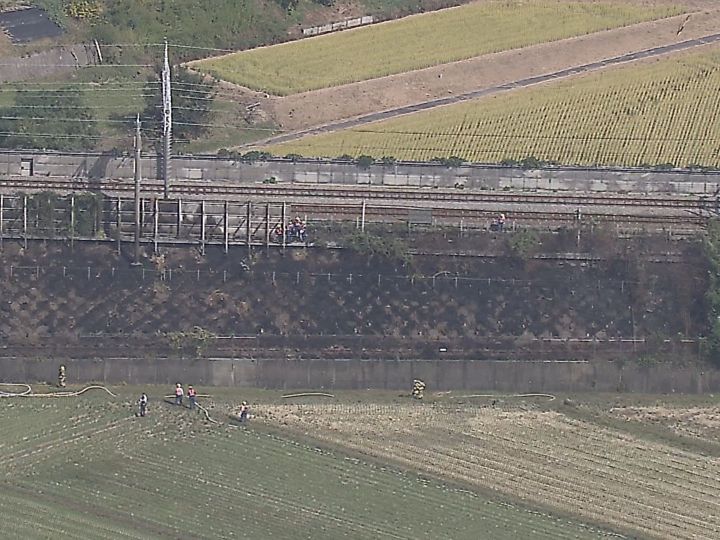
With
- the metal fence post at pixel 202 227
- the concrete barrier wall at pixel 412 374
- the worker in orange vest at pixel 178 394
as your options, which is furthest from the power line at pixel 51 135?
the worker in orange vest at pixel 178 394

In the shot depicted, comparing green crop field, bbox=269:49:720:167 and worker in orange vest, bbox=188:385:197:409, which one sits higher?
green crop field, bbox=269:49:720:167

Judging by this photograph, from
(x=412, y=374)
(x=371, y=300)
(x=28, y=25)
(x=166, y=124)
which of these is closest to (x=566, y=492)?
(x=412, y=374)

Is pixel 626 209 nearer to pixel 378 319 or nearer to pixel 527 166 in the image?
pixel 527 166

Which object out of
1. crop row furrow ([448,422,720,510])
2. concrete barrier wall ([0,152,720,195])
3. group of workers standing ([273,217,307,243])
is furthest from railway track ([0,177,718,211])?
crop row furrow ([448,422,720,510])

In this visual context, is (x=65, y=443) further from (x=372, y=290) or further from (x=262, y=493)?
(x=372, y=290)

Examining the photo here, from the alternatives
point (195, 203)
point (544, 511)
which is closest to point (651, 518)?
point (544, 511)

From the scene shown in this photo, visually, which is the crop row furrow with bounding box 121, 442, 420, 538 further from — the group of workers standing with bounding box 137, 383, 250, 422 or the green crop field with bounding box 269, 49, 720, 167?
the green crop field with bounding box 269, 49, 720, 167
